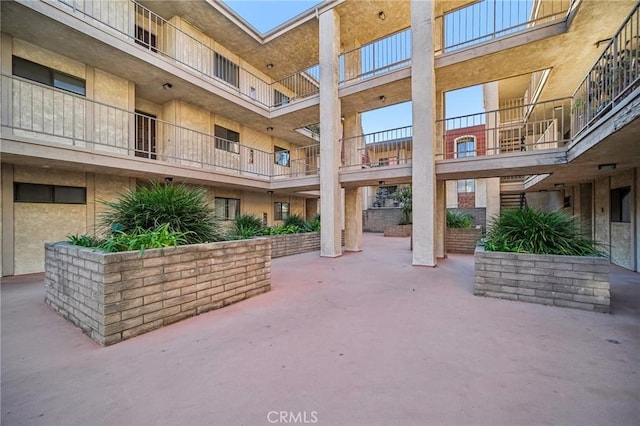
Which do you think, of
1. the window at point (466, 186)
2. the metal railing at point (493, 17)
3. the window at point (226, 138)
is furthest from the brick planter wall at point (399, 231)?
the window at point (226, 138)

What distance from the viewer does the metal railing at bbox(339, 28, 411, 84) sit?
9664 millimetres

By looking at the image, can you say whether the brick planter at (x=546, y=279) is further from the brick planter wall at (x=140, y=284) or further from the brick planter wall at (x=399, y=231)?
the brick planter wall at (x=399, y=231)

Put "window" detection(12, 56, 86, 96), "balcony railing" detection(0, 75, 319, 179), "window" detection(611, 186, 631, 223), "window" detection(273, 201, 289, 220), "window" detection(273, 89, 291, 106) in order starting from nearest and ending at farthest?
1. "balcony railing" detection(0, 75, 319, 179)
2. "window" detection(12, 56, 86, 96)
3. "window" detection(611, 186, 631, 223)
4. "window" detection(273, 89, 291, 106)
5. "window" detection(273, 201, 289, 220)

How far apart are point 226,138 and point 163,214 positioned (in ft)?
26.6

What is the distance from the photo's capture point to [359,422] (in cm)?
188

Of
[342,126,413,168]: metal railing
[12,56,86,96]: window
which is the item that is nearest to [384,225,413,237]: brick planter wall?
[342,126,413,168]: metal railing

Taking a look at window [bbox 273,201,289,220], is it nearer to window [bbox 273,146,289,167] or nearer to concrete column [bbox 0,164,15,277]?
window [bbox 273,146,289,167]

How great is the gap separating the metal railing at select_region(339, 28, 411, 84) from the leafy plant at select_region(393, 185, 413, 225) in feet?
32.0

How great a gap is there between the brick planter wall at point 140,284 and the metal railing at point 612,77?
654 cm

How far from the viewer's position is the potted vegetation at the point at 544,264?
418 cm

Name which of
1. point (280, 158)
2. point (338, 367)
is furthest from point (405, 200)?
point (338, 367)

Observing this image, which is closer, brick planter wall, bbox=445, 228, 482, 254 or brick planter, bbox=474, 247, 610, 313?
brick planter, bbox=474, 247, 610, 313

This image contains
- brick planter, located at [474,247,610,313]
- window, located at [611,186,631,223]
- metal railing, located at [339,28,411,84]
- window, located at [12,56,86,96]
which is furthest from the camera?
metal railing, located at [339,28,411,84]

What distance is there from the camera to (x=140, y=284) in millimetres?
3295
